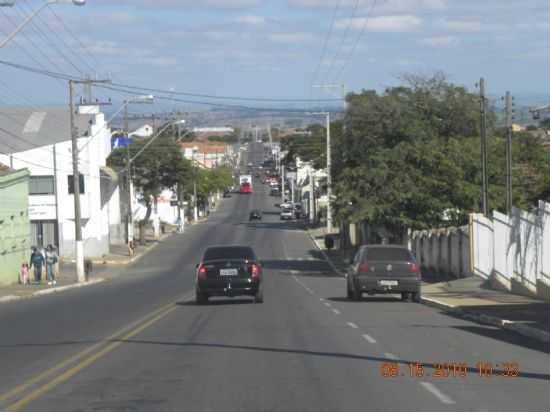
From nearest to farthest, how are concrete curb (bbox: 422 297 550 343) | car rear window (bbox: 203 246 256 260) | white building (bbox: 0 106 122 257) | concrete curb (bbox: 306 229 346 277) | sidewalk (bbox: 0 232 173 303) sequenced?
concrete curb (bbox: 422 297 550 343)
car rear window (bbox: 203 246 256 260)
sidewalk (bbox: 0 232 173 303)
concrete curb (bbox: 306 229 346 277)
white building (bbox: 0 106 122 257)

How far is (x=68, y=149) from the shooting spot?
264 ft

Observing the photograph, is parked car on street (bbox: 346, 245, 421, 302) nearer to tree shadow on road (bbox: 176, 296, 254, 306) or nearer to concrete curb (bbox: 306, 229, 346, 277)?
tree shadow on road (bbox: 176, 296, 254, 306)

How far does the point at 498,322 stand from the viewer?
22.6 metres

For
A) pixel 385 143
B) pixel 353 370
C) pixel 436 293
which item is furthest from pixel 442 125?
pixel 353 370

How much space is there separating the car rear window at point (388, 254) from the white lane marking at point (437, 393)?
18.6 m

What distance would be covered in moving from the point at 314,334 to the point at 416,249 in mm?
40980

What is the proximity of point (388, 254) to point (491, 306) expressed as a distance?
183 inches

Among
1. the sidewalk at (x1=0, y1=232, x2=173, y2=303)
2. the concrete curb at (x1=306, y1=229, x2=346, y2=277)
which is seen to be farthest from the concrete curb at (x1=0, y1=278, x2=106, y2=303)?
the concrete curb at (x1=306, y1=229, x2=346, y2=277)

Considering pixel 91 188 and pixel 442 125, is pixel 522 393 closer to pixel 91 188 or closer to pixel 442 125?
pixel 442 125

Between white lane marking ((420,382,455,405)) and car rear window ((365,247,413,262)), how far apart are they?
1858cm

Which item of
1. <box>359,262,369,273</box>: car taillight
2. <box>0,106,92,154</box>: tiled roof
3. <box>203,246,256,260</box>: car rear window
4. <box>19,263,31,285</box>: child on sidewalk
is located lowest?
<box>19,263,31,285</box>: child on sidewalk

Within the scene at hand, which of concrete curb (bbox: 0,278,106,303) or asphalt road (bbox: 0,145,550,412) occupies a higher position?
asphalt road (bbox: 0,145,550,412)

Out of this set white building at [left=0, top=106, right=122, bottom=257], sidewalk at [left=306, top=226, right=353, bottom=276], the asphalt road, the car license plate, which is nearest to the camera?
the asphalt road

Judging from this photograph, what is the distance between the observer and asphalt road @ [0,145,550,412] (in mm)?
12062
